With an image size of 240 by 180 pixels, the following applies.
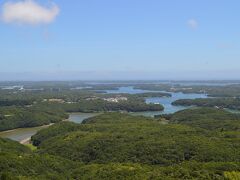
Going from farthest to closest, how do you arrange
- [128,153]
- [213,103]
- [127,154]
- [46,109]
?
[213,103] → [46,109] → [128,153] → [127,154]

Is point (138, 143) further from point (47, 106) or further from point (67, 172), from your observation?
point (47, 106)

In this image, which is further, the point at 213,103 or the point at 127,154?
the point at 213,103

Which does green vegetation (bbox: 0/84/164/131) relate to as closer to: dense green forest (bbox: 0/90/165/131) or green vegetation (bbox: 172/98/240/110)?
dense green forest (bbox: 0/90/165/131)

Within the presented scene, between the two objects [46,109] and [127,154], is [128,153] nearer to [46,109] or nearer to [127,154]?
[127,154]

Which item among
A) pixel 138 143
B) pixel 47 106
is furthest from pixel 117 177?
pixel 47 106

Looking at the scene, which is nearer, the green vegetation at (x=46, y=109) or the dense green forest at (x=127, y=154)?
the dense green forest at (x=127, y=154)

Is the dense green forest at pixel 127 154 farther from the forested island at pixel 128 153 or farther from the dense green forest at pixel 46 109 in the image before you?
the dense green forest at pixel 46 109

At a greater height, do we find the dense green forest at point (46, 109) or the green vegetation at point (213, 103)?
the green vegetation at point (213, 103)

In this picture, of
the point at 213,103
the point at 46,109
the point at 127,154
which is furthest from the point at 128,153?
the point at 213,103

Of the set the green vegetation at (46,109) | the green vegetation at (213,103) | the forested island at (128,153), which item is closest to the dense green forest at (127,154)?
the forested island at (128,153)
